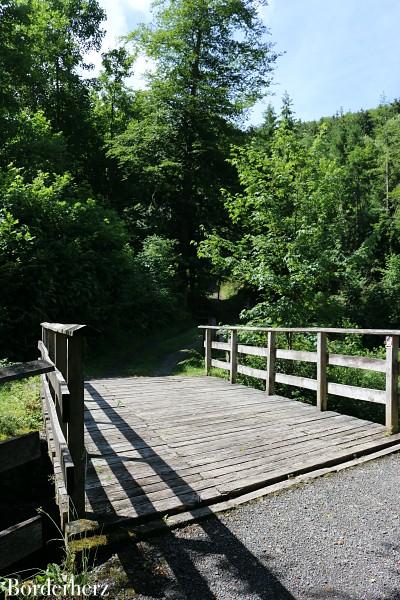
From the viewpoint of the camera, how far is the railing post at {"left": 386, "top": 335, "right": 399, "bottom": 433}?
502 centimetres

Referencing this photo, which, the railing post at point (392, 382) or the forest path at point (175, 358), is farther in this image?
the forest path at point (175, 358)

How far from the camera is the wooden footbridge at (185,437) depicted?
10.4 feet

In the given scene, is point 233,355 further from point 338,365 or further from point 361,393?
point 361,393

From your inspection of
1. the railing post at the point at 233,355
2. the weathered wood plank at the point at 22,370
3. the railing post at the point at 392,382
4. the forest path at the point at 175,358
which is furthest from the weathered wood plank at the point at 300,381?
the forest path at the point at 175,358

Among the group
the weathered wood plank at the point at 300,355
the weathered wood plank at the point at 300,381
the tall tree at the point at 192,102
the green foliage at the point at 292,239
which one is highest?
the tall tree at the point at 192,102

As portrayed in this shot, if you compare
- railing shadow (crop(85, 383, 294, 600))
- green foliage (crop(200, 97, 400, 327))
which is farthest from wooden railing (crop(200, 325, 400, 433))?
railing shadow (crop(85, 383, 294, 600))

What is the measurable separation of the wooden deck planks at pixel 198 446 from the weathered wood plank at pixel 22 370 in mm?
1159

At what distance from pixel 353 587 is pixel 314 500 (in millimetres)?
1052

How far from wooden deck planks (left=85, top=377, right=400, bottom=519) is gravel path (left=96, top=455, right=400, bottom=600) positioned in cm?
35

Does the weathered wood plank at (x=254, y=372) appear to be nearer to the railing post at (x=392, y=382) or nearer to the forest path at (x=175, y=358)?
the railing post at (x=392, y=382)

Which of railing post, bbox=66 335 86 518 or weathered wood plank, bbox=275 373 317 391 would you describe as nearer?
railing post, bbox=66 335 86 518

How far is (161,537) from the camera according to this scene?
2977 mm

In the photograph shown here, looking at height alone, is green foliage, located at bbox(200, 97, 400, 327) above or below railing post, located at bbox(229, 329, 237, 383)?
above

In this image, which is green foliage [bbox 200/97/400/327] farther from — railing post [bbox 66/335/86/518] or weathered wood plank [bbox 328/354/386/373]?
railing post [bbox 66/335/86/518]
